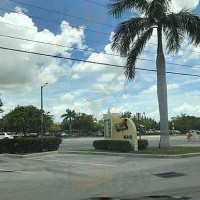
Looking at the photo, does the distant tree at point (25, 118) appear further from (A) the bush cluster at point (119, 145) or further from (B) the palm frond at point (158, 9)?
(B) the palm frond at point (158, 9)

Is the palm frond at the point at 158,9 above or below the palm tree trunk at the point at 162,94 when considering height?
above

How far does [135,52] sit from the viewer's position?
2377cm

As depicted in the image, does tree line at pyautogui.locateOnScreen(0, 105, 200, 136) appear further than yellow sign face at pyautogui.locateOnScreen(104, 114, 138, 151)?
Yes

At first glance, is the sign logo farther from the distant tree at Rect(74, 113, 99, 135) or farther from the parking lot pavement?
the distant tree at Rect(74, 113, 99, 135)

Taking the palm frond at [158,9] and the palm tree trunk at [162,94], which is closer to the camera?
the palm frond at [158,9]

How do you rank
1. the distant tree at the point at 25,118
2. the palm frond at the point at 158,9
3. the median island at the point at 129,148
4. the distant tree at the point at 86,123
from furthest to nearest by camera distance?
the distant tree at the point at 86,123 → the distant tree at the point at 25,118 → the median island at the point at 129,148 → the palm frond at the point at 158,9

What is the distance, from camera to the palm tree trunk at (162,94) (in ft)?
74.3

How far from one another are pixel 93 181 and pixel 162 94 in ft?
38.7

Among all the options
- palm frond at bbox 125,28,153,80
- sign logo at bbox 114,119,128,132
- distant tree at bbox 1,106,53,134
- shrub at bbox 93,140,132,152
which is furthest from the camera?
distant tree at bbox 1,106,53,134

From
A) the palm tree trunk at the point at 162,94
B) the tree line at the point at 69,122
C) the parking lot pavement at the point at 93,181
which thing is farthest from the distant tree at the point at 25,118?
the parking lot pavement at the point at 93,181

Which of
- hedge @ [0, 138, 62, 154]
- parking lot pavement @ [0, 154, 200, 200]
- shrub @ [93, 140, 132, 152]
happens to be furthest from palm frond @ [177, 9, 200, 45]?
hedge @ [0, 138, 62, 154]

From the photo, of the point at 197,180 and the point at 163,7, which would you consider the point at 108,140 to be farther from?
the point at 197,180

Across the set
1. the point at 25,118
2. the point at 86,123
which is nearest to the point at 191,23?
the point at 25,118

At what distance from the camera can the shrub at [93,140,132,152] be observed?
906 inches
